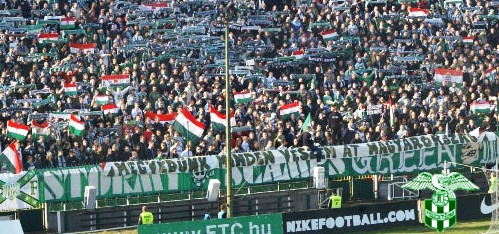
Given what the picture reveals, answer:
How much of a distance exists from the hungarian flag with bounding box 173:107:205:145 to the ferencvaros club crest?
707 cm

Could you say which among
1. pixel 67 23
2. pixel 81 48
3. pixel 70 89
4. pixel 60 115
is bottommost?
pixel 60 115

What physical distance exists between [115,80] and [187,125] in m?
4.68

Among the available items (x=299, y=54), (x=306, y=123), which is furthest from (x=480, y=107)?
(x=306, y=123)

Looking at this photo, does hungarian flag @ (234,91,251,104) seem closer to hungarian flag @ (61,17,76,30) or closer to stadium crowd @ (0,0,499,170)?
stadium crowd @ (0,0,499,170)

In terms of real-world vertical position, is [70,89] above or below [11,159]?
above

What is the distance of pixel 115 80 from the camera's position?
190 ft

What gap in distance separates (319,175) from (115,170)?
22.4 feet

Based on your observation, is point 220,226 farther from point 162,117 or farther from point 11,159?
point 162,117

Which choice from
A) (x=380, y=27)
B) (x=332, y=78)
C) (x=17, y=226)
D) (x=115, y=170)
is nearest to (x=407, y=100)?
(x=332, y=78)

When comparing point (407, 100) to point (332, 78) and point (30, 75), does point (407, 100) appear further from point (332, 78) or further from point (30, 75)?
point (30, 75)

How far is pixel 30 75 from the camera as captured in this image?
57.8 meters

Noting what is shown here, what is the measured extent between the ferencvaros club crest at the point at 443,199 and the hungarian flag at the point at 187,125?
7.07 meters

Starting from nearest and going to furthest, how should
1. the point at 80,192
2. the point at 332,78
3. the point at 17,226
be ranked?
1. the point at 17,226
2. the point at 80,192
3. the point at 332,78

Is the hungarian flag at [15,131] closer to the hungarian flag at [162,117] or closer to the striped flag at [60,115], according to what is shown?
the striped flag at [60,115]
